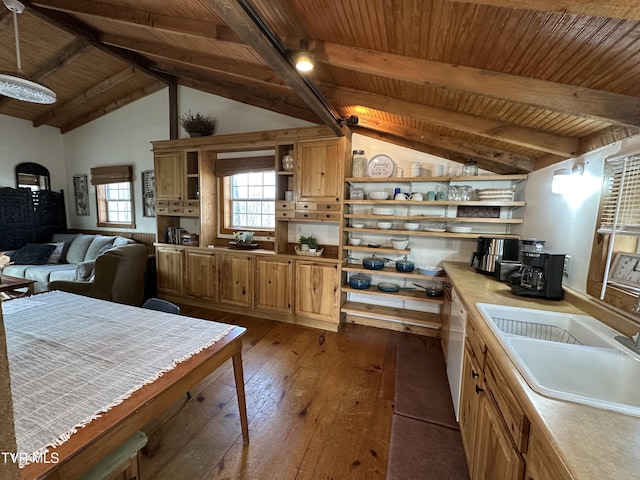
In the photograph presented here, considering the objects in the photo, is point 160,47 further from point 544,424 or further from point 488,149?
point 544,424

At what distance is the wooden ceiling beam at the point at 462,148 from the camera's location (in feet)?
8.38

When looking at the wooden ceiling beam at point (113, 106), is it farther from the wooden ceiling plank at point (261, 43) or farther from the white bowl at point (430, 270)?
the white bowl at point (430, 270)

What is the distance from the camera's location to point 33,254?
4.47 metres

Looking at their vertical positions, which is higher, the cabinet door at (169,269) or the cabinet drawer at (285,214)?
the cabinet drawer at (285,214)

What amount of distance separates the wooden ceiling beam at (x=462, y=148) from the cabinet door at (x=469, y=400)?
1867mm

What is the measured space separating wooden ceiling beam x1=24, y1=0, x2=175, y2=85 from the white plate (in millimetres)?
3495

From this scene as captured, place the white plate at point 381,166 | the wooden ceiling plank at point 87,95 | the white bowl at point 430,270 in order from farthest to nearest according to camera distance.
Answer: the wooden ceiling plank at point 87,95
the white plate at point 381,166
the white bowl at point 430,270

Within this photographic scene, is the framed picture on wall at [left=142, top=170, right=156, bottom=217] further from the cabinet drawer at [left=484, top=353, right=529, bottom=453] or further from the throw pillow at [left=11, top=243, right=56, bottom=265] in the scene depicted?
the cabinet drawer at [left=484, top=353, right=529, bottom=453]

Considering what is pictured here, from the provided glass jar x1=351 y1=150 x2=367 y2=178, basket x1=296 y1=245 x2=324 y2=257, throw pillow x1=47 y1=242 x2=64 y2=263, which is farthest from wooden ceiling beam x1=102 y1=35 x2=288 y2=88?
throw pillow x1=47 y1=242 x2=64 y2=263

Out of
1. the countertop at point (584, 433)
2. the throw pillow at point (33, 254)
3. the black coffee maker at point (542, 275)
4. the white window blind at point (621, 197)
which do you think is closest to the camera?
the countertop at point (584, 433)

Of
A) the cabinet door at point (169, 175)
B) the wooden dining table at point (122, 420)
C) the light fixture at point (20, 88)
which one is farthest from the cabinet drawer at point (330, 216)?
the light fixture at point (20, 88)

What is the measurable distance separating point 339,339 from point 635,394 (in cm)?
232

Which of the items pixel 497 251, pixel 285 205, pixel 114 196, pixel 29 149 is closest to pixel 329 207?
pixel 285 205

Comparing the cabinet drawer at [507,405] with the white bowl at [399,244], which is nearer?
the cabinet drawer at [507,405]
